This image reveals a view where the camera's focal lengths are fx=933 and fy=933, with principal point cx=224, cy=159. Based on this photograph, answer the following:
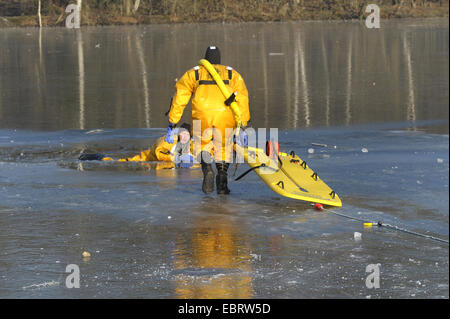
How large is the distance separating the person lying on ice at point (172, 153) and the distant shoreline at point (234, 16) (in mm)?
47806

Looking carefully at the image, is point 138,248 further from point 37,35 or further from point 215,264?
point 37,35

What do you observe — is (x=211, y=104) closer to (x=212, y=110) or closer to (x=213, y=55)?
(x=212, y=110)

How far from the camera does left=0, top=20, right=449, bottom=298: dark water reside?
260 inches

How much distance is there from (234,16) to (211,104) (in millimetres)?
52830

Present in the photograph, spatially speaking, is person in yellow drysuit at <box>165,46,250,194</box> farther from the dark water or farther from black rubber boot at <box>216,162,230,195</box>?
the dark water

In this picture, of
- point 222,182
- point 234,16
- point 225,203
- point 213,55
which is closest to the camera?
point 225,203

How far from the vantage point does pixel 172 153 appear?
11.3 metres

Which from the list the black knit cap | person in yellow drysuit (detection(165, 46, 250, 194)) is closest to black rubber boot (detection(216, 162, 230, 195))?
person in yellow drysuit (detection(165, 46, 250, 194))

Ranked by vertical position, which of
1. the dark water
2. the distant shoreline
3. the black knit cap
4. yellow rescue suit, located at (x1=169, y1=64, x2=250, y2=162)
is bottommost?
the dark water

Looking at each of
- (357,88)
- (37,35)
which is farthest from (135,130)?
(37,35)

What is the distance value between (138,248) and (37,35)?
41477 millimetres

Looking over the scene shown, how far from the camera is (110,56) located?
3177 centimetres

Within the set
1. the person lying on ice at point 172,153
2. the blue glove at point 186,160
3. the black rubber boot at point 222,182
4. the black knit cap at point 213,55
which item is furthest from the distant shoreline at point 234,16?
the black rubber boot at point 222,182

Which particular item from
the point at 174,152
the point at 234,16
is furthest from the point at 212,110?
the point at 234,16
